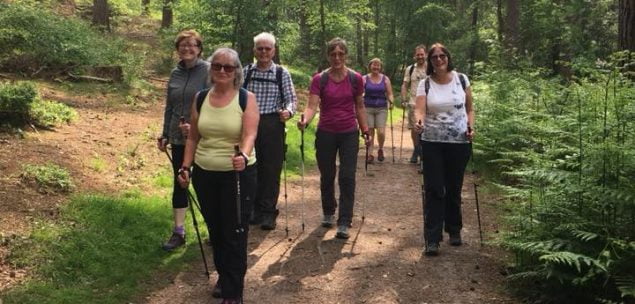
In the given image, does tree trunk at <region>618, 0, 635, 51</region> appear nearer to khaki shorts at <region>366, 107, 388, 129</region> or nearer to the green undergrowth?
khaki shorts at <region>366, 107, 388, 129</region>

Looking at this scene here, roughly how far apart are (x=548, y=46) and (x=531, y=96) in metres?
12.6

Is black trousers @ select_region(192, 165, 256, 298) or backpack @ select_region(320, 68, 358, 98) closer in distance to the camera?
black trousers @ select_region(192, 165, 256, 298)

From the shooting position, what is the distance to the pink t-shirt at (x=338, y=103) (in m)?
7.06

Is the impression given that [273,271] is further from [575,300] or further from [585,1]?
[585,1]

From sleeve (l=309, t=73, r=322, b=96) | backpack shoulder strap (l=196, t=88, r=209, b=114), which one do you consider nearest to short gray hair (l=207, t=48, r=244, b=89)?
backpack shoulder strap (l=196, t=88, r=209, b=114)

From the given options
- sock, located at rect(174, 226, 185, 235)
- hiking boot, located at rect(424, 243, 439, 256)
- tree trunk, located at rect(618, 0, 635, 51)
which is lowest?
hiking boot, located at rect(424, 243, 439, 256)

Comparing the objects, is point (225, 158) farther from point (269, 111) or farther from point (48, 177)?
point (48, 177)

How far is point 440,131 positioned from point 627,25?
405 centimetres

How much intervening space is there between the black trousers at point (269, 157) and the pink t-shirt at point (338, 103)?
609 millimetres

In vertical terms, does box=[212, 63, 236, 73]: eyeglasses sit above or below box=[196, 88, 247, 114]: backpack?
above

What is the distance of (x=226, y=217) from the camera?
16.2 feet

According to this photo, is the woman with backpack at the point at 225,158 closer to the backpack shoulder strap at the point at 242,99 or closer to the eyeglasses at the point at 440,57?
the backpack shoulder strap at the point at 242,99

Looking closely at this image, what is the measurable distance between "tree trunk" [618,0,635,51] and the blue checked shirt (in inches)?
198

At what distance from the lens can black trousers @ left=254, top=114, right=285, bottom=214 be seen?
7.22m
